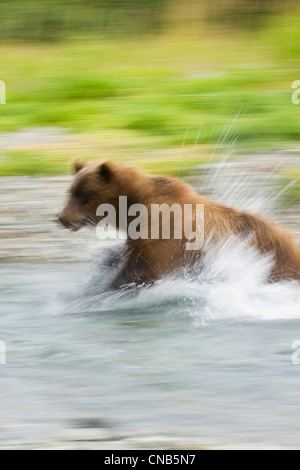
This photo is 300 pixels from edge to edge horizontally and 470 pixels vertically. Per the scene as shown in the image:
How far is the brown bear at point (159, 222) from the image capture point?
525cm

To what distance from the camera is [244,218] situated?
17.5 feet

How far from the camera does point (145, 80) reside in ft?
34.0

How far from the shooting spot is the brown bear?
5246 millimetres

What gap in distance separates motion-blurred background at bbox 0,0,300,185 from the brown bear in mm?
2710

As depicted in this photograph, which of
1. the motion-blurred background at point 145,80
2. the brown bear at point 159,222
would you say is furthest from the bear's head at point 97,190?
the motion-blurred background at point 145,80

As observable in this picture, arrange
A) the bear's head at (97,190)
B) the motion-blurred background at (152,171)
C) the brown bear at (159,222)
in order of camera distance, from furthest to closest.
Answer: the bear's head at (97,190), the brown bear at (159,222), the motion-blurred background at (152,171)

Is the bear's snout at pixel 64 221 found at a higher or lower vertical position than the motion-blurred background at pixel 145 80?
lower

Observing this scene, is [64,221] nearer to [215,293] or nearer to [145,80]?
[215,293]

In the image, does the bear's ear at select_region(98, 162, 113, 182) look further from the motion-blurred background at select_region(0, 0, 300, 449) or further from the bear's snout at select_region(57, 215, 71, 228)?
the motion-blurred background at select_region(0, 0, 300, 449)

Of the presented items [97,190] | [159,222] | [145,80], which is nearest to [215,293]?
[159,222]

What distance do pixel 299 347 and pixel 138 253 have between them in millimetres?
945

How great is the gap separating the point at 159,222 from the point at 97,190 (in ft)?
1.26

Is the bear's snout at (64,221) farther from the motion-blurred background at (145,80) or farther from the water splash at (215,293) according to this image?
the motion-blurred background at (145,80)
